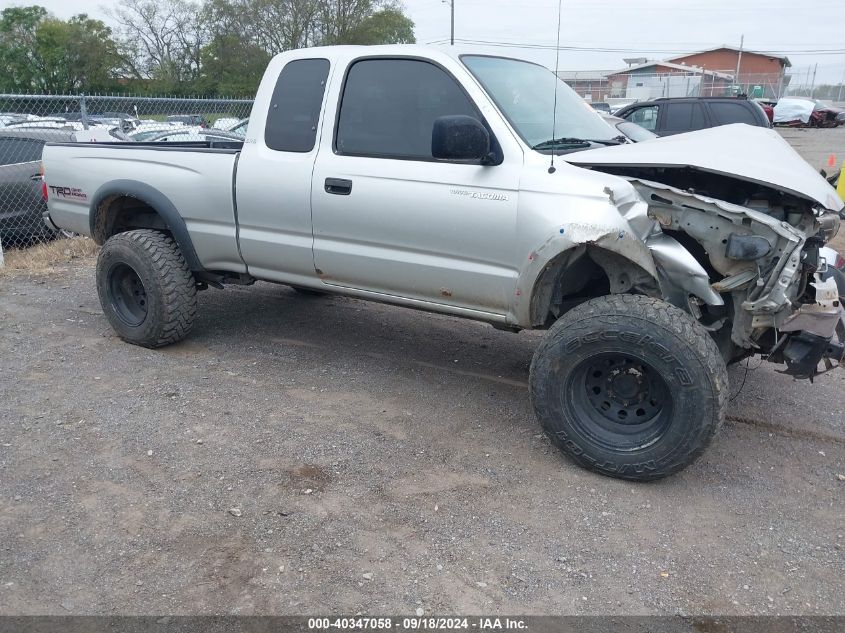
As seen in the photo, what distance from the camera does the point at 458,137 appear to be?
360 centimetres

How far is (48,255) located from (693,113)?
1066cm

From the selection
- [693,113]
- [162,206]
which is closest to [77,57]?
[693,113]

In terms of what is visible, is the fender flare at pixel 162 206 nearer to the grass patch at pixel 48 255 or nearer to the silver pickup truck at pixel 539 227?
the silver pickup truck at pixel 539 227

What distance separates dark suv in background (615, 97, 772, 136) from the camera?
40.7 ft

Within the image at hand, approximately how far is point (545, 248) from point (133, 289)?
11.1 ft

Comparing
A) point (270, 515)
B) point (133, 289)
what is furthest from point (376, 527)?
point (133, 289)

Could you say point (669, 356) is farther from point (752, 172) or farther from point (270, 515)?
point (270, 515)

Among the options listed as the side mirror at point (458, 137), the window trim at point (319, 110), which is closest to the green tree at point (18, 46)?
the window trim at point (319, 110)

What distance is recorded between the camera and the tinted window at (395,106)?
13.4 feet

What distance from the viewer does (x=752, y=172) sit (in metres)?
3.45

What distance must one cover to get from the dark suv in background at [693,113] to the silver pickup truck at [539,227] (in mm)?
8975

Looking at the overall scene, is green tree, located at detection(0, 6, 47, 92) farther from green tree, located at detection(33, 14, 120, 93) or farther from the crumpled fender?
the crumpled fender

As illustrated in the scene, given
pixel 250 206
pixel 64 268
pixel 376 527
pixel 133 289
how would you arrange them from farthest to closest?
pixel 64 268 < pixel 133 289 < pixel 250 206 < pixel 376 527

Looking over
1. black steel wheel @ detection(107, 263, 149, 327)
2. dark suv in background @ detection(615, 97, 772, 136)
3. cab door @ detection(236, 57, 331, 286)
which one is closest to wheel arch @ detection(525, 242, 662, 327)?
cab door @ detection(236, 57, 331, 286)
